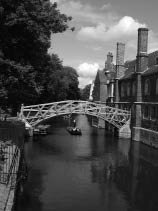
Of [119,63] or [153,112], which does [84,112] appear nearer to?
[153,112]

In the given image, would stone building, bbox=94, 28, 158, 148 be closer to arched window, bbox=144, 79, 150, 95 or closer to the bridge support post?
arched window, bbox=144, 79, 150, 95

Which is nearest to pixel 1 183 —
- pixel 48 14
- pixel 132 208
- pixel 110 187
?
pixel 132 208

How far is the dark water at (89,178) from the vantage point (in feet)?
57.6

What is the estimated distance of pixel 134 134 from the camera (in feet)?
137

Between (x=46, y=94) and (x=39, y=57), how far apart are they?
34217mm

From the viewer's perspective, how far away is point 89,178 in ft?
74.6

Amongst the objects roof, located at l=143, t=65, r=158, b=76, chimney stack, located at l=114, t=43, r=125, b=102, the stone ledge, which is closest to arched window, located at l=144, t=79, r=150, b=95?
roof, located at l=143, t=65, r=158, b=76

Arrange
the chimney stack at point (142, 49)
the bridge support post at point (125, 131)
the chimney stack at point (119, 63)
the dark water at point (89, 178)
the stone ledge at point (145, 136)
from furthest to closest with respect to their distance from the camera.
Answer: the chimney stack at point (119, 63), the bridge support post at point (125, 131), the chimney stack at point (142, 49), the stone ledge at point (145, 136), the dark water at point (89, 178)

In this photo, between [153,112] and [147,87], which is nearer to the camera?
[153,112]

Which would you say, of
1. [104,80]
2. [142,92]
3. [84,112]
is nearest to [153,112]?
[142,92]

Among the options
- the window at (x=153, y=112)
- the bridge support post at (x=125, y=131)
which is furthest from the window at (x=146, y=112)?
the bridge support post at (x=125, y=131)

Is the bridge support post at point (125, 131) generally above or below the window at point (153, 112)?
below

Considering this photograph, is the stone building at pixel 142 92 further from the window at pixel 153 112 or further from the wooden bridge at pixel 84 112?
the wooden bridge at pixel 84 112

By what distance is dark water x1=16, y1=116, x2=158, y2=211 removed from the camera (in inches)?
691
